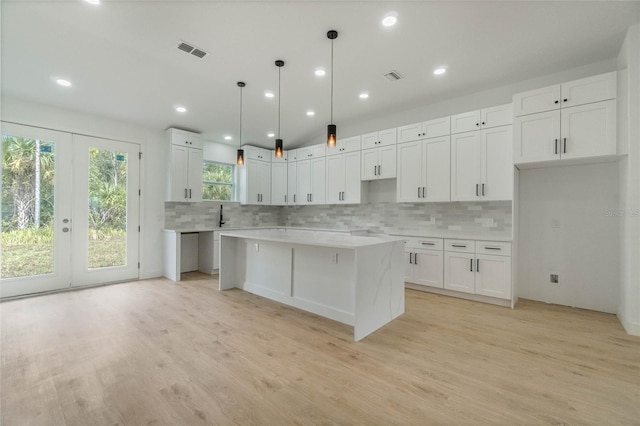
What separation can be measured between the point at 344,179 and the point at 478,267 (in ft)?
9.60

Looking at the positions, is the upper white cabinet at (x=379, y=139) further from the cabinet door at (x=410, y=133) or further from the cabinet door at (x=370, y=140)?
the cabinet door at (x=410, y=133)

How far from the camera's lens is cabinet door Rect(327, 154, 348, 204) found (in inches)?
227

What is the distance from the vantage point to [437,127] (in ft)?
14.6

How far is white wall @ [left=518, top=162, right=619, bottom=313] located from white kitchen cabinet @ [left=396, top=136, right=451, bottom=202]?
1.09 m

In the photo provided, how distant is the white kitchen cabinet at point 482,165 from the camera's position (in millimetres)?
3834

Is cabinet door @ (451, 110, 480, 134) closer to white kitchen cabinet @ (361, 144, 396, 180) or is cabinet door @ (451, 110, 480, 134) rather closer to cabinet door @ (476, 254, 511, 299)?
white kitchen cabinet @ (361, 144, 396, 180)

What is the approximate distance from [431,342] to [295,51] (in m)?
3.60

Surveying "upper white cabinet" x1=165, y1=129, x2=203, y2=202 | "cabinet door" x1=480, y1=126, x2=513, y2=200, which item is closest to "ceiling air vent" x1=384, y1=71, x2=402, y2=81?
"cabinet door" x1=480, y1=126, x2=513, y2=200

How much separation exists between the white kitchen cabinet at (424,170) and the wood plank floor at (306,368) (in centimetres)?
188

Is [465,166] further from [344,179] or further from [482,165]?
[344,179]

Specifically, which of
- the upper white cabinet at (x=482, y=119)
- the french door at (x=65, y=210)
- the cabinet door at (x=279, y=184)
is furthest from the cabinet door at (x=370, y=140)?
the french door at (x=65, y=210)

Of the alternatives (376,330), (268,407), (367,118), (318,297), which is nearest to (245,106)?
(367,118)

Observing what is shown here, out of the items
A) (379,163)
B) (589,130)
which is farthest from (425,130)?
(589,130)

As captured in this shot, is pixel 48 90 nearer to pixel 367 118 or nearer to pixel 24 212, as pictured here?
pixel 24 212
